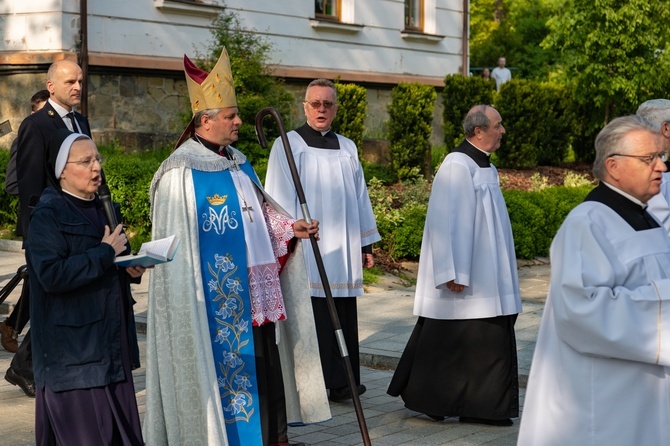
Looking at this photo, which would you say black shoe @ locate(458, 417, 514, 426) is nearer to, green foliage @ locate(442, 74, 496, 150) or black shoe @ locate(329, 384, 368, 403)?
black shoe @ locate(329, 384, 368, 403)

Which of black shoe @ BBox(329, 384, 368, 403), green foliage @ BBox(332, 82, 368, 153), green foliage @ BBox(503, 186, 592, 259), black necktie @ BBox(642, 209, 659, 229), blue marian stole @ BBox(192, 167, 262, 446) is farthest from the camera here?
green foliage @ BBox(332, 82, 368, 153)

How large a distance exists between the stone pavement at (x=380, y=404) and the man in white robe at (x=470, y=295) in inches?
6.6

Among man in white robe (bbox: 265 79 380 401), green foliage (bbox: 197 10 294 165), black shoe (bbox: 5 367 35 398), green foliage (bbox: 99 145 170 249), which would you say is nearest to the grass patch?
green foliage (bbox: 99 145 170 249)

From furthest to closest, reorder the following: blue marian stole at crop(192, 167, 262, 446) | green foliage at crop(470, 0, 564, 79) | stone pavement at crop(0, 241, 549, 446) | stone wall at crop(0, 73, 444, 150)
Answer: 1. green foliage at crop(470, 0, 564, 79)
2. stone wall at crop(0, 73, 444, 150)
3. stone pavement at crop(0, 241, 549, 446)
4. blue marian stole at crop(192, 167, 262, 446)

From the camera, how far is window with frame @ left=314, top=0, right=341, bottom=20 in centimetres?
2133

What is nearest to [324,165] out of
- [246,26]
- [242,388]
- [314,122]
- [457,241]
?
[314,122]

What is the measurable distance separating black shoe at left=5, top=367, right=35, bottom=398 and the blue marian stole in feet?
7.20

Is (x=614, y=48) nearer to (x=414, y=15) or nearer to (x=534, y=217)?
(x=414, y=15)

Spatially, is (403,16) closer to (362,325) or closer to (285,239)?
(362,325)

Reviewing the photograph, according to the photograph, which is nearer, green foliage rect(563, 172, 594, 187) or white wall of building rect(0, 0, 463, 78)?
white wall of building rect(0, 0, 463, 78)

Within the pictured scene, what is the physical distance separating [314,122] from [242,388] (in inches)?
99.6

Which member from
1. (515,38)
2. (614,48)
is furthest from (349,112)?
(515,38)

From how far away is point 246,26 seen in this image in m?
19.6

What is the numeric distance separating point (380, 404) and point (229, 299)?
211 cm
